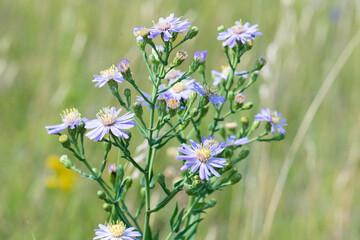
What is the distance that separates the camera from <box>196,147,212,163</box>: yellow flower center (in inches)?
75.1

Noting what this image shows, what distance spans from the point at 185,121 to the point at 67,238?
203cm

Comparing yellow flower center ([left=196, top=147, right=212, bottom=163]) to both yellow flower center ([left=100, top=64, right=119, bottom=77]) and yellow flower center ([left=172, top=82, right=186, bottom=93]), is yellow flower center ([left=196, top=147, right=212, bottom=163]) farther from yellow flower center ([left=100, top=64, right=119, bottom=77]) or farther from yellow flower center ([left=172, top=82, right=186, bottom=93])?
yellow flower center ([left=100, top=64, right=119, bottom=77])

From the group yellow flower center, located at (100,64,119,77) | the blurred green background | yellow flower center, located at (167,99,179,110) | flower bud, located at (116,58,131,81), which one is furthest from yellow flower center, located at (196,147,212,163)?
the blurred green background

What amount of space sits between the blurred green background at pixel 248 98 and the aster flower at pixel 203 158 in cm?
140

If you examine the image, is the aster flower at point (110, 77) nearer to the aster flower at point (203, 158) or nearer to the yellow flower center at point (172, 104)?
the yellow flower center at point (172, 104)

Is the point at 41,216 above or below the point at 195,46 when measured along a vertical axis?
below

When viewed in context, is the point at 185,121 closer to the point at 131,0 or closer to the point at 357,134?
the point at 357,134

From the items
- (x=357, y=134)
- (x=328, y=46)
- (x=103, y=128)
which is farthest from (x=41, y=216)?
(x=328, y=46)

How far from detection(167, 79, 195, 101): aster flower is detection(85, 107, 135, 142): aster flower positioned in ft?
0.96

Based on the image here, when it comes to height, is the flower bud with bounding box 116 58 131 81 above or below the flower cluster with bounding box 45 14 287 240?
above

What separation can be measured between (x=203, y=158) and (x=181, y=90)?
0.42 meters

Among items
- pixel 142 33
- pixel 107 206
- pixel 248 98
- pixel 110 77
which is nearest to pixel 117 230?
pixel 107 206

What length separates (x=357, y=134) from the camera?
4.11 metres

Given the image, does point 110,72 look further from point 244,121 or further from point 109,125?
point 244,121
